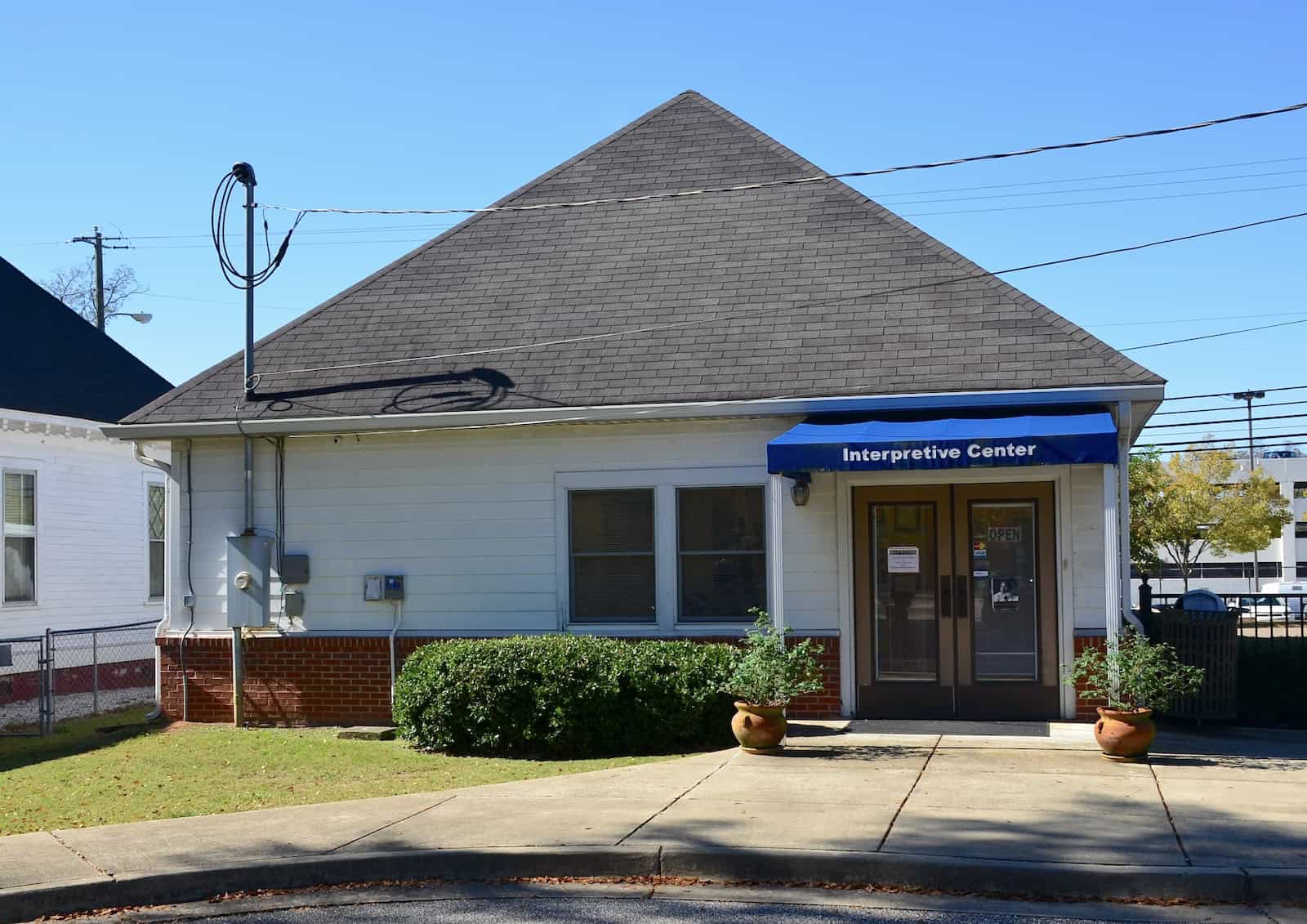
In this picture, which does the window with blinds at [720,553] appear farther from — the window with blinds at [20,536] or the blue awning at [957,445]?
the window with blinds at [20,536]

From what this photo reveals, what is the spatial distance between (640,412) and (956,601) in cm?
357

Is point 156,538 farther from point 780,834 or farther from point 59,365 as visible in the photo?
point 780,834

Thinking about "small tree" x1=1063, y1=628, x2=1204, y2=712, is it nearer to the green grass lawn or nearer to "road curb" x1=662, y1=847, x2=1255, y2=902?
"road curb" x1=662, y1=847, x2=1255, y2=902

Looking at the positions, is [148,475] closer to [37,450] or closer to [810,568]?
[37,450]

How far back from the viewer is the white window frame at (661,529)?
13.4 meters

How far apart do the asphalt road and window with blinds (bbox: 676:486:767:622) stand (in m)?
6.02

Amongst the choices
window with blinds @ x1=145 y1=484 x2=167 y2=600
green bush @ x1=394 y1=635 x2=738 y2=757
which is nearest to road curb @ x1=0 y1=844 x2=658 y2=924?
green bush @ x1=394 y1=635 x2=738 y2=757

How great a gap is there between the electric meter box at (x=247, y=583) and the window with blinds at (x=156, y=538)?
671 centimetres

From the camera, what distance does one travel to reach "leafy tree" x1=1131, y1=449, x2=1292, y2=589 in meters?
45.4

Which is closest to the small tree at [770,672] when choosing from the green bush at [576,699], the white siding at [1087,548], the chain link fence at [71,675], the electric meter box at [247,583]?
the green bush at [576,699]

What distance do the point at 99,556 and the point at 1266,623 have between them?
15.3m

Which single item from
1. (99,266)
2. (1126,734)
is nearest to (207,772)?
(1126,734)

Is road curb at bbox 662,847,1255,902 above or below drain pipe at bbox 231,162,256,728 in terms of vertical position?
below

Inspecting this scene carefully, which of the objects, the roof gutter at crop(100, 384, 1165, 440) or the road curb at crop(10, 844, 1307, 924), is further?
the roof gutter at crop(100, 384, 1165, 440)
